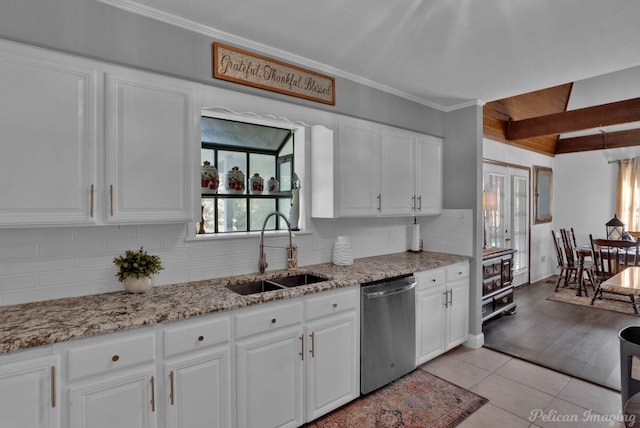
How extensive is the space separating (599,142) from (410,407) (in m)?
6.60

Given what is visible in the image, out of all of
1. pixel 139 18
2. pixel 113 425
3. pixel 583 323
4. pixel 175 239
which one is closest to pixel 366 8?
pixel 139 18

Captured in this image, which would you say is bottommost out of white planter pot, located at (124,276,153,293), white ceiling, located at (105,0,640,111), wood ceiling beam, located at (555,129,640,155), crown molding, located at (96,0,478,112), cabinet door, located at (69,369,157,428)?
cabinet door, located at (69,369,157,428)

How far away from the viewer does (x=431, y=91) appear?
341 centimetres

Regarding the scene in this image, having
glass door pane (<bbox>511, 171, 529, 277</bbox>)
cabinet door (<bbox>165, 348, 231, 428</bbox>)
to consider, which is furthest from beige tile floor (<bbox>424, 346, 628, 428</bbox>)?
glass door pane (<bbox>511, 171, 529, 277</bbox>)

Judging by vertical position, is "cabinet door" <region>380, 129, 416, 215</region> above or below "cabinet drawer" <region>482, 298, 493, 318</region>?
above

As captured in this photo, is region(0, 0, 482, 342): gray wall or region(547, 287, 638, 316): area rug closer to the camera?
region(0, 0, 482, 342): gray wall

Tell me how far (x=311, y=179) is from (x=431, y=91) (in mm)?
1512

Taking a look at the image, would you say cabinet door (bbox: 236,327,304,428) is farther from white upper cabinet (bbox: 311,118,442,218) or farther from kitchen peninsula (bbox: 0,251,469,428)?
white upper cabinet (bbox: 311,118,442,218)

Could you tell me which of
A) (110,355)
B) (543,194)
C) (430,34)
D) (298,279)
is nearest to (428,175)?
(430,34)

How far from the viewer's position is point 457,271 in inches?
136

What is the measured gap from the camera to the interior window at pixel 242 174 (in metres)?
2.62

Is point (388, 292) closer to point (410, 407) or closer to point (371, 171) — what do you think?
point (410, 407)

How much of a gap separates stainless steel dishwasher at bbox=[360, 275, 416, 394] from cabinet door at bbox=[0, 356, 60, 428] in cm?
182

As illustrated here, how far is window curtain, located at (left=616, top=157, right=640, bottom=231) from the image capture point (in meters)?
6.46
